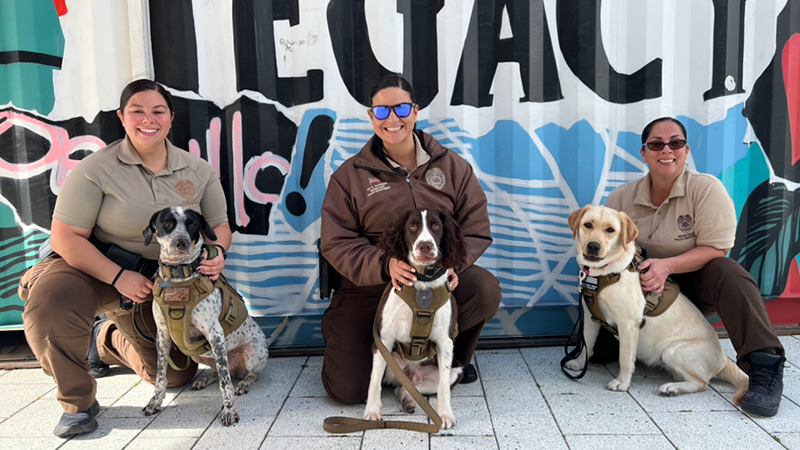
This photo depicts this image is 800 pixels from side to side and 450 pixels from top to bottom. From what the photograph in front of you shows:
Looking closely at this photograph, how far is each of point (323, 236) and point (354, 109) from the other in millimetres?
1093

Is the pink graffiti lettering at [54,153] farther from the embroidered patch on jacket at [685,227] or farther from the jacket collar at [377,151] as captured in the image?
the embroidered patch on jacket at [685,227]

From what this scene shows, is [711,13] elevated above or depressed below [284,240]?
above

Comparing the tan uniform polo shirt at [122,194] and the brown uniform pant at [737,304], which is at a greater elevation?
the tan uniform polo shirt at [122,194]

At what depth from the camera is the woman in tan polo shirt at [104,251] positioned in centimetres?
249

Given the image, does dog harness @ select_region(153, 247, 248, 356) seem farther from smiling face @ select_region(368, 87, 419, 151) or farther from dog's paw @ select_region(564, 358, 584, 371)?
dog's paw @ select_region(564, 358, 584, 371)

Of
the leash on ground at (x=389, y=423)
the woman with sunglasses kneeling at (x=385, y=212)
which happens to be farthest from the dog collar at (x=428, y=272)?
the leash on ground at (x=389, y=423)

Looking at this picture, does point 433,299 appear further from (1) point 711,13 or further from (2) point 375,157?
(1) point 711,13

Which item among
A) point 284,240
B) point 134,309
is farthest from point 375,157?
point 134,309

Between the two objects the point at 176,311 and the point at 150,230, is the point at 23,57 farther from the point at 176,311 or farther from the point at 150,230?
the point at 176,311

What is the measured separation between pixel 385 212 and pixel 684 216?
1.73 m

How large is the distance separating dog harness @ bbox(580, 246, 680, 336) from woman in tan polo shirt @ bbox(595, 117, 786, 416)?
52 millimetres

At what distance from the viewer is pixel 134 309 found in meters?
2.83

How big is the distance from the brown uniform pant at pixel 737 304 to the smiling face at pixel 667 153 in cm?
57

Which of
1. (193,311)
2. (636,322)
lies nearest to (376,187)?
(193,311)
